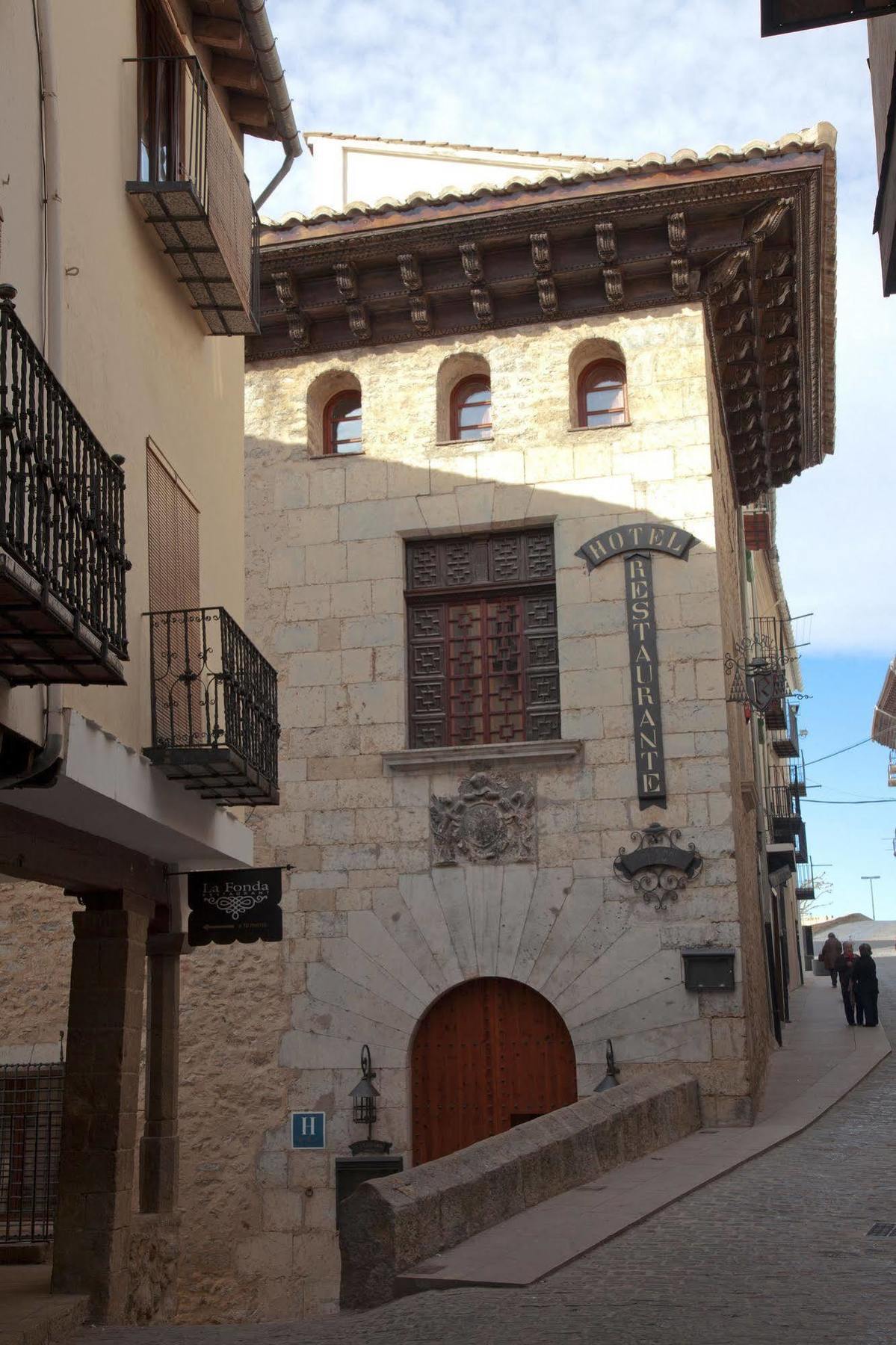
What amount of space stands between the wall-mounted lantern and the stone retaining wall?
10.1 feet

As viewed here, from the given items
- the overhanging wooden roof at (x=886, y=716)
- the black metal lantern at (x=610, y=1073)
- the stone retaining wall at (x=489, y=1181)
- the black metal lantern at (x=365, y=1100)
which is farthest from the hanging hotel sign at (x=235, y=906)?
the overhanging wooden roof at (x=886, y=716)

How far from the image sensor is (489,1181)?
934 cm

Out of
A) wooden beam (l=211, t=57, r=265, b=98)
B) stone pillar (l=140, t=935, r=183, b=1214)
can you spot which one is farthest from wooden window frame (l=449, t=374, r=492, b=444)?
stone pillar (l=140, t=935, r=183, b=1214)

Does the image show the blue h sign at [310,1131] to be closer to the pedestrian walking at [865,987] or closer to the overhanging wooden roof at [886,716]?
the pedestrian walking at [865,987]

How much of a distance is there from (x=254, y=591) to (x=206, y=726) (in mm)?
7545

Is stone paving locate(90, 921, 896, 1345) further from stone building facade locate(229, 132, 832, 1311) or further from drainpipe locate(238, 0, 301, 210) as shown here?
drainpipe locate(238, 0, 301, 210)

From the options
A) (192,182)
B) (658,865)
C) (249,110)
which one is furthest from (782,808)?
(192,182)

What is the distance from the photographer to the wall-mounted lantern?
49.9 ft

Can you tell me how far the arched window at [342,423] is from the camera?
17.6 metres

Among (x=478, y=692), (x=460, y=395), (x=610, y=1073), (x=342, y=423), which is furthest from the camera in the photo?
(x=342, y=423)

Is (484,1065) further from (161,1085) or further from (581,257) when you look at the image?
(581,257)

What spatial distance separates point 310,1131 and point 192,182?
9.57m

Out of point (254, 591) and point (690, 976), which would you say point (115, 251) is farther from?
point (690, 976)

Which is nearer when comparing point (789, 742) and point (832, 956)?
point (789, 742)
